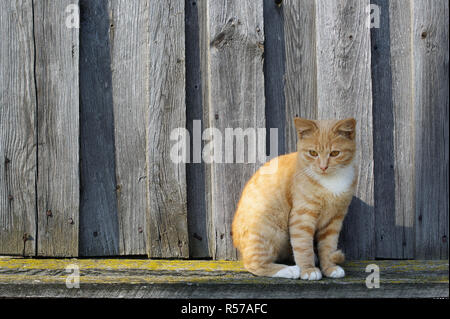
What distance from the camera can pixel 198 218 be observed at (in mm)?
2863

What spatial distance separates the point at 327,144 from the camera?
2.44m

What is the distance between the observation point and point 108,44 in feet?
9.16

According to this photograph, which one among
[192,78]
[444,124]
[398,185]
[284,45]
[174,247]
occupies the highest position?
[284,45]

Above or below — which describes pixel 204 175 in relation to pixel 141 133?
below

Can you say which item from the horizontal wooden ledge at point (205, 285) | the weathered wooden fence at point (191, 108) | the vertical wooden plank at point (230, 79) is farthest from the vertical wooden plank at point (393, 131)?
the vertical wooden plank at point (230, 79)

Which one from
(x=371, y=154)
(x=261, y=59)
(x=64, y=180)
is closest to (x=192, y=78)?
(x=261, y=59)

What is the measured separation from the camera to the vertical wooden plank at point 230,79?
9.07ft

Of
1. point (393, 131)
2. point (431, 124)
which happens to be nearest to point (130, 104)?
point (393, 131)

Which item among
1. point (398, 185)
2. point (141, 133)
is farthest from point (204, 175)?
point (398, 185)

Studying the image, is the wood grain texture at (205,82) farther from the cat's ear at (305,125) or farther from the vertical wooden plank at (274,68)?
the cat's ear at (305,125)

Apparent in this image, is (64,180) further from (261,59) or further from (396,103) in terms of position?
(396,103)

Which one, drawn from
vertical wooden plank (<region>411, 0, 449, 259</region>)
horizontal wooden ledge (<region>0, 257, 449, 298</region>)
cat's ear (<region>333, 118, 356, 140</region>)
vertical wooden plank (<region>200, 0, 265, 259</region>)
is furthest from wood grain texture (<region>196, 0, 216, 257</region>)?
vertical wooden plank (<region>411, 0, 449, 259</region>)

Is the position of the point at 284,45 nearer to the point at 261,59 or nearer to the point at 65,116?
the point at 261,59

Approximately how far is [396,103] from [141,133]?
1.54 m
